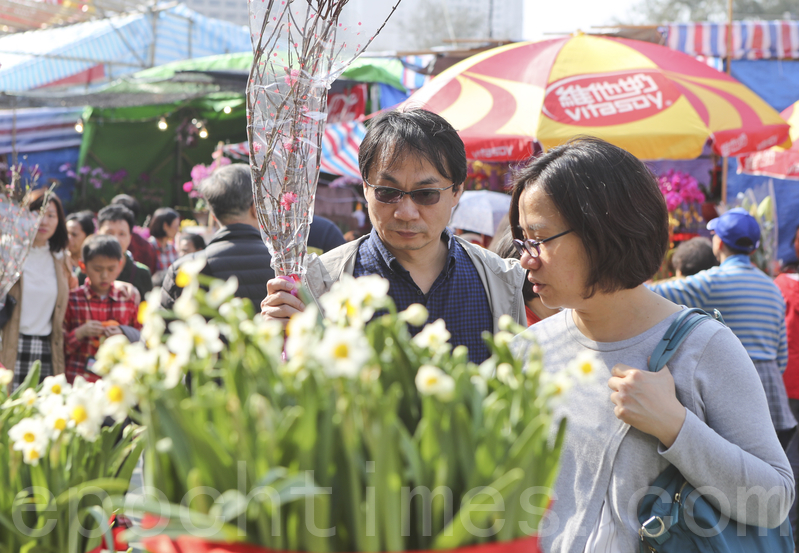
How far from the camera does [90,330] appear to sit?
3.79 m

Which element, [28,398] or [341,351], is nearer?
[341,351]

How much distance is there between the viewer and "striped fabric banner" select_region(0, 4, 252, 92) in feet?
38.0

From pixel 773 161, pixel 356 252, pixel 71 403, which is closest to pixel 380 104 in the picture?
pixel 773 161

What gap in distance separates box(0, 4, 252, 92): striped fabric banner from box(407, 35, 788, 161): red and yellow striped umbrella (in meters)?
8.39

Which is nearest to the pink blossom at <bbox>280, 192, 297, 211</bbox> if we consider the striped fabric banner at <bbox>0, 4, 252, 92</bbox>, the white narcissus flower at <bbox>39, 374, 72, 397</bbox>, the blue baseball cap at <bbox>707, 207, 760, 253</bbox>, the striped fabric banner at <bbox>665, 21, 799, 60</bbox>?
the white narcissus flower at <bbox>39, 374, 72, 397</bbox>

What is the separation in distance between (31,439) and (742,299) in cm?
346

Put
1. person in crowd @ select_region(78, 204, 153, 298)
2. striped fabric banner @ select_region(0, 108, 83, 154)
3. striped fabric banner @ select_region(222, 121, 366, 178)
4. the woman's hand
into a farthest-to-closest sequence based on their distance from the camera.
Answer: striped fabric banner @ select_region(0, 108, 83, 154) → striped fabric banner @ select_region(222, 121, 366, 178) → person in crowd @ select_region(78, 204, 153, 298) → the woman's hand

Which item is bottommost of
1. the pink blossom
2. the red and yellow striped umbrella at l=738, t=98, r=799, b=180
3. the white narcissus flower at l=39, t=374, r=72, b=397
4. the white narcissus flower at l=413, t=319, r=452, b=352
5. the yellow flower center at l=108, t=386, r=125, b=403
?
the white narcissus flower at l=39, t=374, r=72, b=397

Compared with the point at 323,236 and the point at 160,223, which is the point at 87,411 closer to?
the point at 323,236

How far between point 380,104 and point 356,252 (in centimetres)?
693

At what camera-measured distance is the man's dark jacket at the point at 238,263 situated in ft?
10.3

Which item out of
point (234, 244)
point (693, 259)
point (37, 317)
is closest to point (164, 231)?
point (37, 317)

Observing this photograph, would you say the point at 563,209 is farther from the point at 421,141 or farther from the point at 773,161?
the point at 773,161

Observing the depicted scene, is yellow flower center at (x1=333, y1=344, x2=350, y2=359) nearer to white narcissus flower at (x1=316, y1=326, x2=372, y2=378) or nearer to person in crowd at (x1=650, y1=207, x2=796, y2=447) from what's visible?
white narcissus flower at (x1=316, y1=326, x2=372, y2=378)
